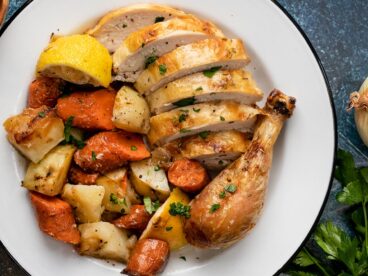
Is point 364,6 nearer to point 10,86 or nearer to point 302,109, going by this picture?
point 302,109

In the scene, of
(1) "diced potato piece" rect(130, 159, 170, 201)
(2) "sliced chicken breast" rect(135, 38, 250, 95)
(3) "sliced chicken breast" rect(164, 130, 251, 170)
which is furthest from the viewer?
(1) "diced potato piece" rect(130, 159, 170, 201)

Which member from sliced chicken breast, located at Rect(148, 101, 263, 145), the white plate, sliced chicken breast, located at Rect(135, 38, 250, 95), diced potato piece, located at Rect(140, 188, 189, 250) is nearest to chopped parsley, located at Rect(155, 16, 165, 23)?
the white plate

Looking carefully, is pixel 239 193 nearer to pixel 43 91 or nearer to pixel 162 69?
pixel 162 69

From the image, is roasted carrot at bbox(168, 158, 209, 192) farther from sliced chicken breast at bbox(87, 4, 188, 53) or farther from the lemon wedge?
sliced chicken breast at bbox(87, 4, 188, 53)

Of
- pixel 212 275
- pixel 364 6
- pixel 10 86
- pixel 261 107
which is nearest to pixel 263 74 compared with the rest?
pixel 261 107

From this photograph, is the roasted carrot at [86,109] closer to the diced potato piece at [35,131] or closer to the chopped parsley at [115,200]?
the diced potato piece at [35,131]

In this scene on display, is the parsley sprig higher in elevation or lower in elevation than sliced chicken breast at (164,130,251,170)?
lower
